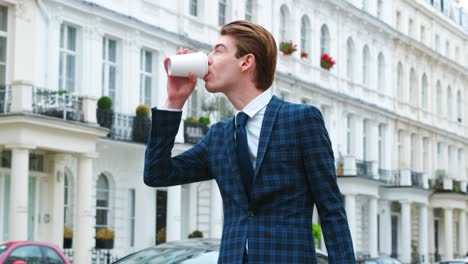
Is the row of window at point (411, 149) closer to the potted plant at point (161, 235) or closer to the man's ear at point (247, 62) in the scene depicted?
the potted plant at point (161, 235)

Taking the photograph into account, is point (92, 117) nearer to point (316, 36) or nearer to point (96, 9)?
point (96, 9)

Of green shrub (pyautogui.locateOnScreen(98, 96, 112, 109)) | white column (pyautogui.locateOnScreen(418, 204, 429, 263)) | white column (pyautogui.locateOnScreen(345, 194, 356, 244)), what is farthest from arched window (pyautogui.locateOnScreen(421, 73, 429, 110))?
green shrub (pyautogui.locateOnScreen(98, 96, 112, 109))

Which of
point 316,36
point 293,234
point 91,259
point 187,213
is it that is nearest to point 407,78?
point 316,36

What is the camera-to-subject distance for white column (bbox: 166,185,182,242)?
33438 millimetres

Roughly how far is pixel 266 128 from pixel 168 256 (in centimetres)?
447

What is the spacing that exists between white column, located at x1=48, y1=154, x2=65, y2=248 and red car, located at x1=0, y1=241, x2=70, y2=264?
7.41 metres

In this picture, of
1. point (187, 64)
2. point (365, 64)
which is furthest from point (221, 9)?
point (187, 64)

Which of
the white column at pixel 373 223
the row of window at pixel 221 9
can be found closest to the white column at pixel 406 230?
the white column at pixel 373 223

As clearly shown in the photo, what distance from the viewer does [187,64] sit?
4.05 meters

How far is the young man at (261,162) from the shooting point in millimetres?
4082

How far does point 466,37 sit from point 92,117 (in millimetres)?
46262

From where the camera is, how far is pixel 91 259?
29156mm

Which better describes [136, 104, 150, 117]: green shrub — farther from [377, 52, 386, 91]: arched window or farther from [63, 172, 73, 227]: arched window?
[377, 52, 386, 91]: arched window

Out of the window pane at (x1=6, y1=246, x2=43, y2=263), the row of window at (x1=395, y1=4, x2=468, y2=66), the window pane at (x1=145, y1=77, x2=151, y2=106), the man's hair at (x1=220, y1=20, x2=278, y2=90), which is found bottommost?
the window pane at (x1=6, y1=246, x2=43, y2=263)
